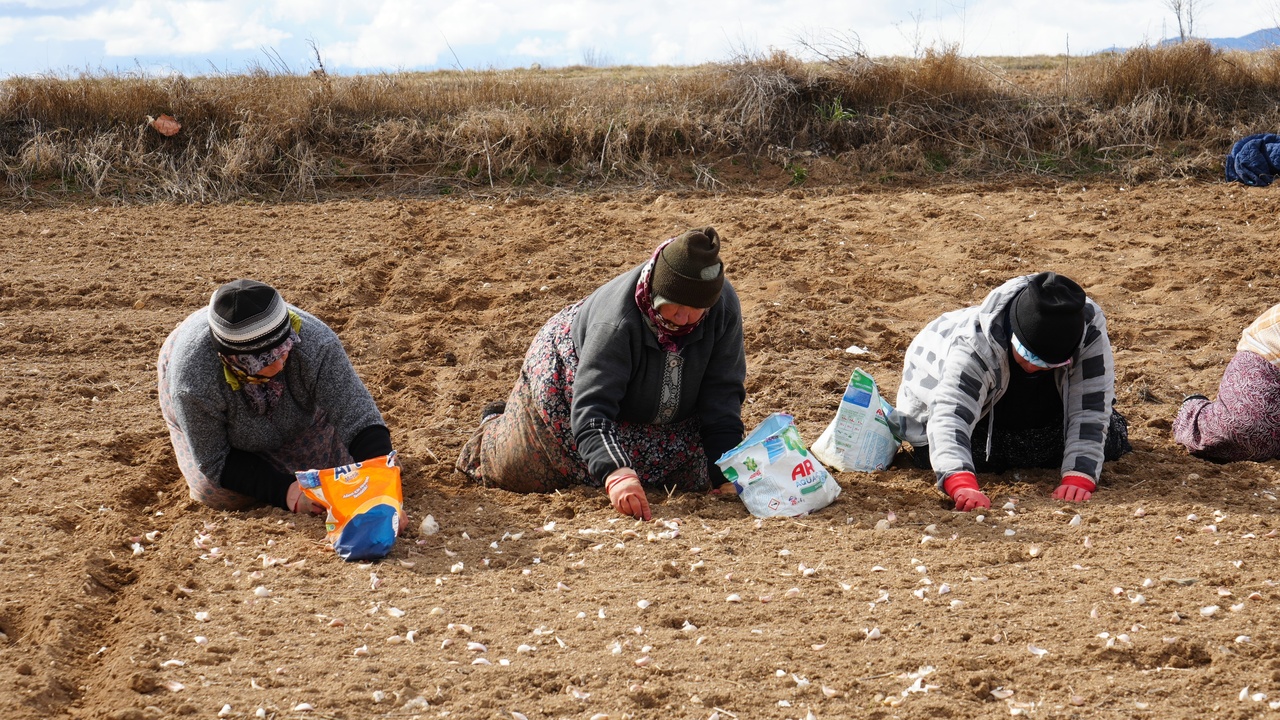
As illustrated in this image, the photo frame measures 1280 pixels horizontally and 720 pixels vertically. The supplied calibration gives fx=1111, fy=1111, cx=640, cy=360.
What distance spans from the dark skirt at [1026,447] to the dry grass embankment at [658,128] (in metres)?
6.40

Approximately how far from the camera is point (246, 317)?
148 inches

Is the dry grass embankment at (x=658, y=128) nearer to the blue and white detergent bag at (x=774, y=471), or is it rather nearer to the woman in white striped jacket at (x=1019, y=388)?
the woman in white striped jacket at (x=1019, y=388)

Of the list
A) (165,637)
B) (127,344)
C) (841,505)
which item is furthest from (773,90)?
(165,637)

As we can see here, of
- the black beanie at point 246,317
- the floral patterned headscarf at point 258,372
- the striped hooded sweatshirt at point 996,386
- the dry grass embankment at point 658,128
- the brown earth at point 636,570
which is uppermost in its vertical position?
the dry grass embankment at point 658,128

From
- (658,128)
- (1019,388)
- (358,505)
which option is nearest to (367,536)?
(358,505)

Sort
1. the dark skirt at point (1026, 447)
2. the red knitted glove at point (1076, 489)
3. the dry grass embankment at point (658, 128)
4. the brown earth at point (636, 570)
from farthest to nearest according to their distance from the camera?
1. the dry grass embankment at point (658, 128)
2. the dark skirt at point (1026, 447)
3. the red knitted glove at point (1076, 489)
4. the brown earth at point (636, 570)

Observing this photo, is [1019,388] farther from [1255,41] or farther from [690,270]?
[1255,41]

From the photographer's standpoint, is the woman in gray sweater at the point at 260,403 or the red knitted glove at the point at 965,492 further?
the red knitted glove at the point at 965,492

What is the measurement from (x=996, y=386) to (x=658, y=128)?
753 centimetres

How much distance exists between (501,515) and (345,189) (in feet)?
24.3

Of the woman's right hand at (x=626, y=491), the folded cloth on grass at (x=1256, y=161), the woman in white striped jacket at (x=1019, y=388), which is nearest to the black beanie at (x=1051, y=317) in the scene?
the woman in white striped jacket at (x=1019, y=388)

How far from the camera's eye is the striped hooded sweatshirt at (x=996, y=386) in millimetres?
4043

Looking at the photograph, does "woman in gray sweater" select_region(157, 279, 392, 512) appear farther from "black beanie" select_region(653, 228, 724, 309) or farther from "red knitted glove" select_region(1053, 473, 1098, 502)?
"red knitted glove" select_region(1053, 473, 1098, 502)

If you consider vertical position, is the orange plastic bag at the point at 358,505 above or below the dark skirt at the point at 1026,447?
above
